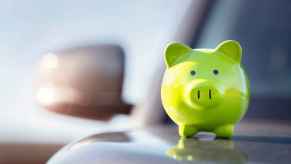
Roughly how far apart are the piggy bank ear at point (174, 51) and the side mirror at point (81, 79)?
0.90 feet

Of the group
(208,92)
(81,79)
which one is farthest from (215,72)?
(81,79)

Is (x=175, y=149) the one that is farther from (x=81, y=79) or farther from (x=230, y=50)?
(x=81, y=79)

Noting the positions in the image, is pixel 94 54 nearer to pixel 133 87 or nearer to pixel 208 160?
pixel 208 160

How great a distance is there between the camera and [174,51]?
1.36 m

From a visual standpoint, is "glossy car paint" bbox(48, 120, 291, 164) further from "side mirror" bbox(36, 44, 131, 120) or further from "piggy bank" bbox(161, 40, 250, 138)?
"side mirror" bbox(36, 44, 131, 120)

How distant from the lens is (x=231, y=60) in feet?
4.37

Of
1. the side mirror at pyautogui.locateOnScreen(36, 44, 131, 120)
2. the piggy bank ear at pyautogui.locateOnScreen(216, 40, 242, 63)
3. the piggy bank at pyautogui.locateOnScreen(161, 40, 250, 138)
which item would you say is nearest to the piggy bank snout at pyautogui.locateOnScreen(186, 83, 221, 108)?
the piggy bank at pyautogui.locateOnScreen(161, 40, 250, 138)

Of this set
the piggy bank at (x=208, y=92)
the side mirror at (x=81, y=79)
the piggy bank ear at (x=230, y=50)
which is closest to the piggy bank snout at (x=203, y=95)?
the piggy bank at (x=208, y=92)

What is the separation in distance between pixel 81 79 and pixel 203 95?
47cm

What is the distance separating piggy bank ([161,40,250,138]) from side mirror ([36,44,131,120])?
300mm

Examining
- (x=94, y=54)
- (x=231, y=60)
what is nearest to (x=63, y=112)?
(x=94, y=54)

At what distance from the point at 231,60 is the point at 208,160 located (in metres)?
0.36

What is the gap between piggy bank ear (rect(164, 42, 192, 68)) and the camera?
135 cm

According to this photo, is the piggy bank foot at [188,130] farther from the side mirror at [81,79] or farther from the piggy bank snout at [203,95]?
the side mirror at [81,79]
